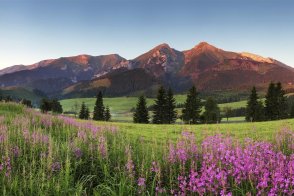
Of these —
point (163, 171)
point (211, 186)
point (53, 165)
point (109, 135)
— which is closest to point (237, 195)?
point (211, 186)

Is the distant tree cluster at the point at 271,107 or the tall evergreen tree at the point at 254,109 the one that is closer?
the distant tree cluster at the point at 271,107

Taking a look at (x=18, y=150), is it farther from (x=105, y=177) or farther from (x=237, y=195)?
(x=237, y=195)

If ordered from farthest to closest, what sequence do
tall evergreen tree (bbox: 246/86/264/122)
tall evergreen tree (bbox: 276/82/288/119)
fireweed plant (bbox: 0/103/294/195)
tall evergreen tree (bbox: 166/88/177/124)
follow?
1. tall evergreen tree (bbox: 246/86/264/122)
2. tall evergreen tree (bbox: 276/82/288/119)
3. tall evergreen tree (bbox: 166/88/177/124)
4. fireweed plant (bbox: 0/103/294/195)

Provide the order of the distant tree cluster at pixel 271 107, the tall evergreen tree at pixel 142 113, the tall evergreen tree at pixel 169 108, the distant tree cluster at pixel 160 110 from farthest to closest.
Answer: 1. the distant tree cluster at pixel 271 107
2. the tall evergreen tree at pixel 169 108
3. the distant tree cluster at pixel 160 110
4. the tall evergreen tree at pixel 142 113

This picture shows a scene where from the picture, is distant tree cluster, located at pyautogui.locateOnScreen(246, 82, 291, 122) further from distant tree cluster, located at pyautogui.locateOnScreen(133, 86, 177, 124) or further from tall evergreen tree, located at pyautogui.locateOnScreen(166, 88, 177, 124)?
distant tree cluster, located at pyautogui.locateOnScreen(133, 86, 177, 124)

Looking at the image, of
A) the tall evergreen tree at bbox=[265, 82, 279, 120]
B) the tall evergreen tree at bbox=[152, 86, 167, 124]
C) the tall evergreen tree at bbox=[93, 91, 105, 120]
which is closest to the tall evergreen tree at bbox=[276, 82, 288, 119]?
the tall evergreen tree at bbox=[265, 82, 279, 120]

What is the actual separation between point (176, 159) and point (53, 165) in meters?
3.23

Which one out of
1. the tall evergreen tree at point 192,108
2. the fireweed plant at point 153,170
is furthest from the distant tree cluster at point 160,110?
the fireweed plant at point 153,170

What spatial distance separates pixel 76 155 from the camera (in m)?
9.77

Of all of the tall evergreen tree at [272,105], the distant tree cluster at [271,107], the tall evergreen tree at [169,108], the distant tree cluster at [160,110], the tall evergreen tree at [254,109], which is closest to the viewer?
the distant tree cluster at [160,110]

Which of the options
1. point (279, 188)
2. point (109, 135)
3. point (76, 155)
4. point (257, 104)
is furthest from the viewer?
point (257, 104)

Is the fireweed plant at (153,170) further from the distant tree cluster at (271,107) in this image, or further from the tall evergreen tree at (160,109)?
the distant tree cluster at (271,107)

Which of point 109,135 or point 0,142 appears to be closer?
point 0,142

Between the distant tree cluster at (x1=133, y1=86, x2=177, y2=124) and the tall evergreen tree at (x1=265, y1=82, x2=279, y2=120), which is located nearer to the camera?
the distant tree cluster at (x1=133, y1=86, x2=177, y2=124)
